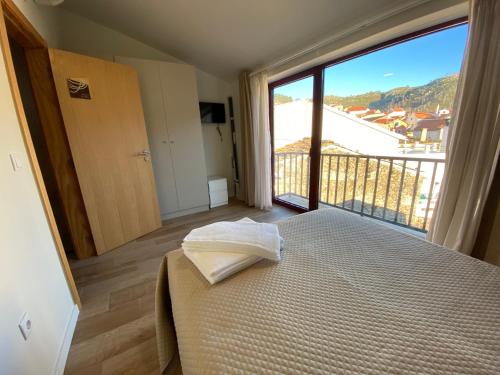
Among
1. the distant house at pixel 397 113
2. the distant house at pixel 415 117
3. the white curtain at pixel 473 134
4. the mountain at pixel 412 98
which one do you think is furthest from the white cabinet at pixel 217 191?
the white curtain at pixel 473 134

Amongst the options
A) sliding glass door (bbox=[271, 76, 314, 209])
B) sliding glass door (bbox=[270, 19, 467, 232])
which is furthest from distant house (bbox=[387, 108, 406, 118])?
sliding glass door (bbox=[271, 76, 314, 209])

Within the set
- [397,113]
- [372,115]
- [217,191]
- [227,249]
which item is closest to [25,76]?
[217,191]

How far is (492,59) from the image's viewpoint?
114cm

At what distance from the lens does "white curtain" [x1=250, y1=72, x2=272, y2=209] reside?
2.76m

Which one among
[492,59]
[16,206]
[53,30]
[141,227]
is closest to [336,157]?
[492,59]

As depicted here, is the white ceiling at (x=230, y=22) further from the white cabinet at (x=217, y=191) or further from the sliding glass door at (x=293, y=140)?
the white cabinet at (x=217, y=191)

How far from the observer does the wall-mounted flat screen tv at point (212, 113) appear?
10.7 feet

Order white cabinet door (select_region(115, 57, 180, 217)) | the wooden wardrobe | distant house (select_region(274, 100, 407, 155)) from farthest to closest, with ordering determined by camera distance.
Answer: white cabinet door (select_region(115, 57, 180, 217))
distant house (select_region(274, 100, 407, 155))
the wooden wardrobe

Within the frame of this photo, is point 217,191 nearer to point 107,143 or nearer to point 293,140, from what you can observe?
point 293,140

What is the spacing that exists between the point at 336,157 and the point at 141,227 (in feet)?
8.95

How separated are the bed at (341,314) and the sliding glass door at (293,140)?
2061 millimetres

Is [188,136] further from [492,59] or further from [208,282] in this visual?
[492,59]

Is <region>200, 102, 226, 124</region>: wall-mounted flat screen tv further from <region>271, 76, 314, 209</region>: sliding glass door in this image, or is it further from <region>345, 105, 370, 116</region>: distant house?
<region>345, 105, 370, 116</region>: distant house

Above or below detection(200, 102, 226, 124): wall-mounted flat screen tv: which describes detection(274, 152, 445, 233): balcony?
below
